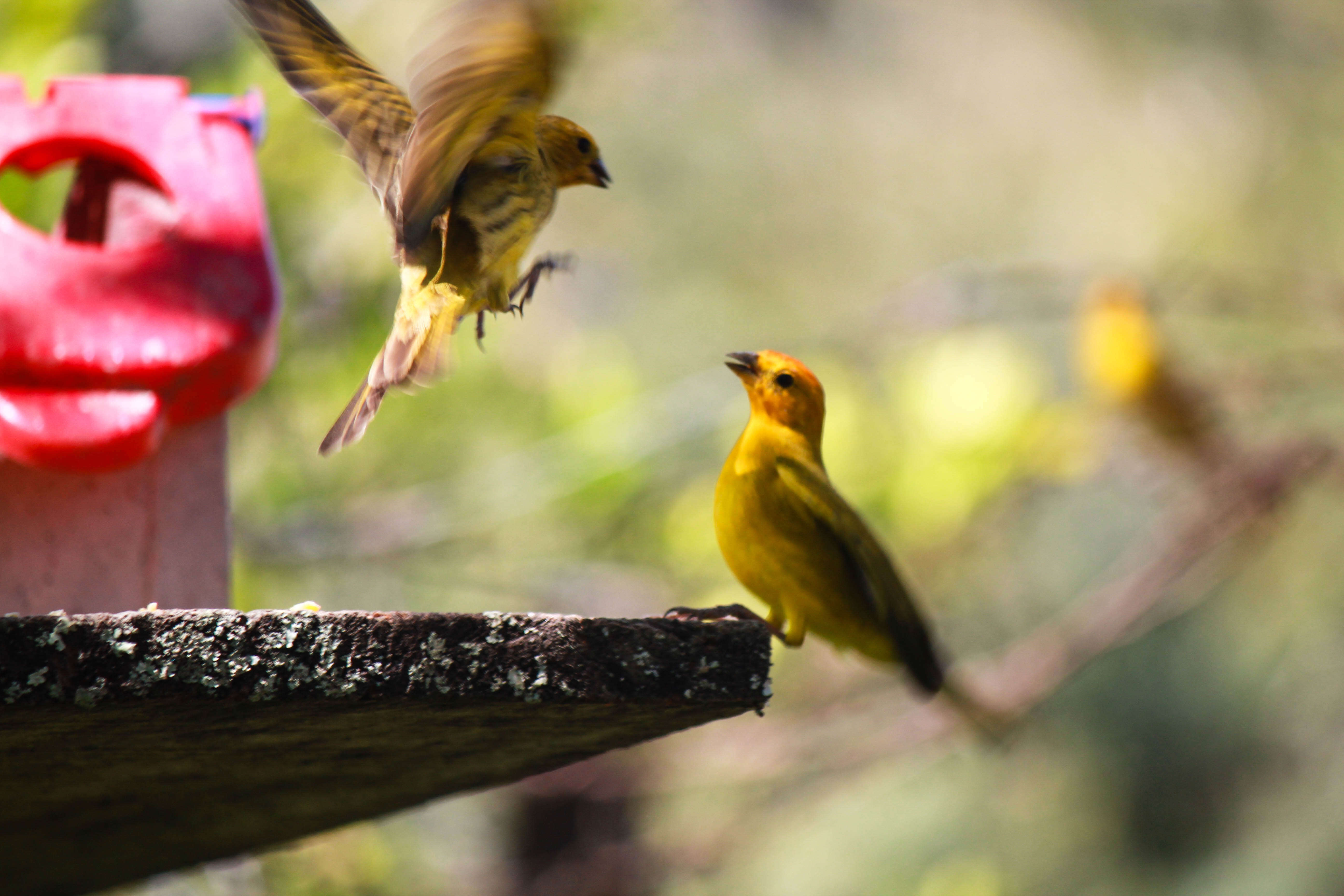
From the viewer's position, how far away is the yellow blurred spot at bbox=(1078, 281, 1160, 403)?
227 inches

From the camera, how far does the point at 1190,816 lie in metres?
11.0

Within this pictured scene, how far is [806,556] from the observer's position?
2.61 m

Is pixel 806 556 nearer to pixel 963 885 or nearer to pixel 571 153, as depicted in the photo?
pixel 571 153

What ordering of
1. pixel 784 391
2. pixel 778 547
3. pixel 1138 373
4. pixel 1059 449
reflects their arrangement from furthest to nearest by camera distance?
pixel 1138 373, pixel 1059 449, pixel 784 391, pixel 778 547

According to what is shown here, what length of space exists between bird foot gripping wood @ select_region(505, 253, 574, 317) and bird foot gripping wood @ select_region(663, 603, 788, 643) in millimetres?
504

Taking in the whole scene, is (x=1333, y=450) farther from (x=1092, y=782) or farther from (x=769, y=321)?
(x=769, y=321)

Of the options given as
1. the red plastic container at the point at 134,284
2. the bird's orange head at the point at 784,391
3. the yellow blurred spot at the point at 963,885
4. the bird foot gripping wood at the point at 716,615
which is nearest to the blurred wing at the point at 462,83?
the bird foot gripping wood at the point at 716,615

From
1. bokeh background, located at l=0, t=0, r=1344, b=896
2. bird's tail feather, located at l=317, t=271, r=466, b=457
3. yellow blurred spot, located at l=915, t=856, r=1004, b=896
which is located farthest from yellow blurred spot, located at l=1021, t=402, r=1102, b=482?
bird's tail feather, located at l=317, t=271, r=466, b=457

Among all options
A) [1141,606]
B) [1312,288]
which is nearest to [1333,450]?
[1141,606]

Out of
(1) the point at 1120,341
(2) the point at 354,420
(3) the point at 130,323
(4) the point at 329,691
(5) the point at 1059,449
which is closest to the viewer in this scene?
(4) the point at 329,691

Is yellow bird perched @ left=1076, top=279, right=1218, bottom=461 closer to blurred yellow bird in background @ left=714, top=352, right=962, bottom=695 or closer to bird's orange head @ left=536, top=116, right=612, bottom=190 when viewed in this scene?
blurred yellow bird in background @ left=714, top=352, right=962, bottom=695

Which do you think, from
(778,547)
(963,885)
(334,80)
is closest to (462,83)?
(334,80)

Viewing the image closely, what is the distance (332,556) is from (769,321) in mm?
15407

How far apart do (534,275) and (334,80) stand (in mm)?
442
